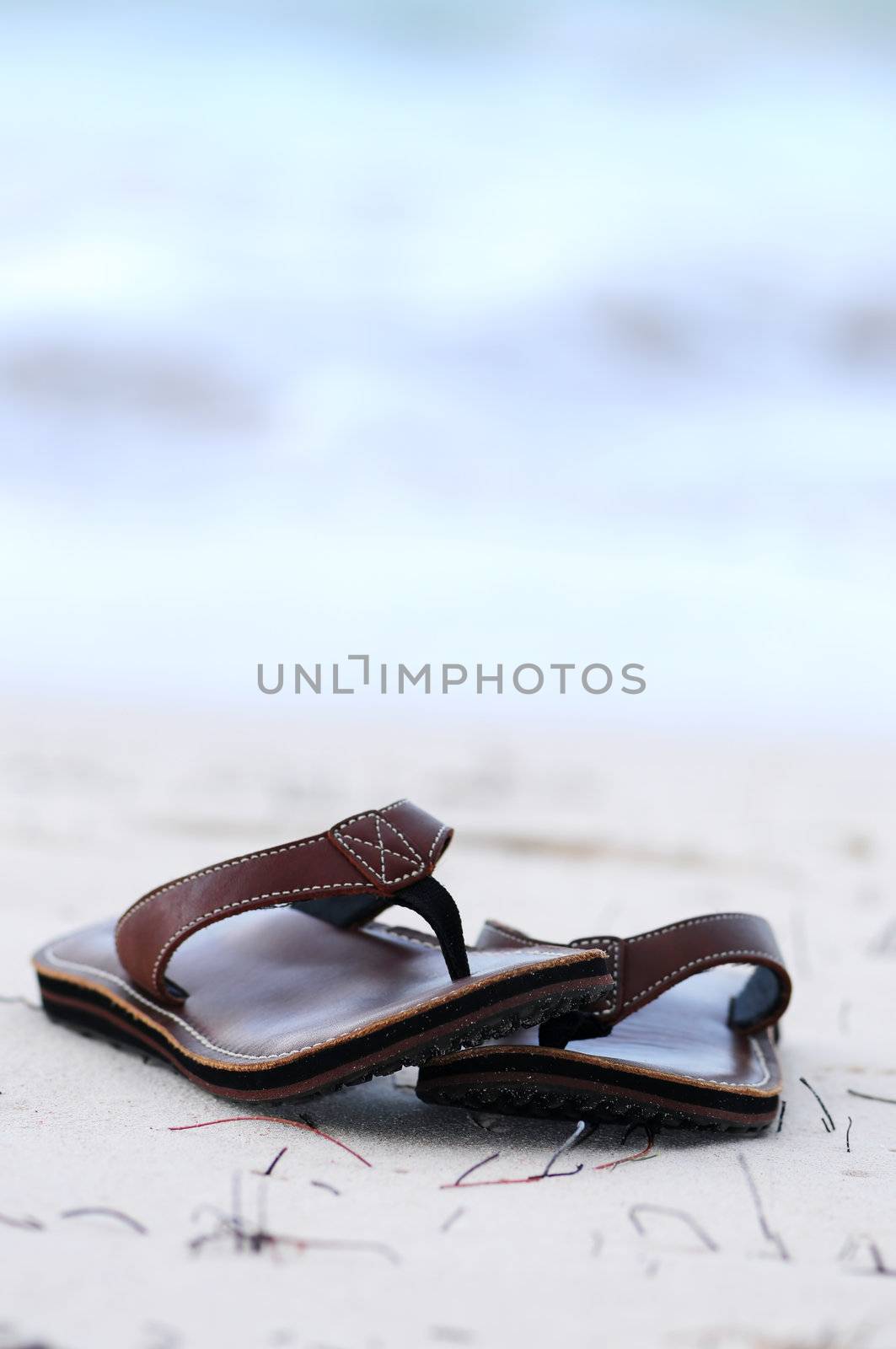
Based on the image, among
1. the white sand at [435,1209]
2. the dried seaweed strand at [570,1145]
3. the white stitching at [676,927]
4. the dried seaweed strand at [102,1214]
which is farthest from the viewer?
the white stitching at [676,927]

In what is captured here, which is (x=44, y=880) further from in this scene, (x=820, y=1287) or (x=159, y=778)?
(x=820, y=1287)

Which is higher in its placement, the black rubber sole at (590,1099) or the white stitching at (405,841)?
the white stitching at (405,841)

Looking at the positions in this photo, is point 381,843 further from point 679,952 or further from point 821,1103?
point 821,1103

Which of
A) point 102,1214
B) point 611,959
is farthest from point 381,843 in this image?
point 102,1214

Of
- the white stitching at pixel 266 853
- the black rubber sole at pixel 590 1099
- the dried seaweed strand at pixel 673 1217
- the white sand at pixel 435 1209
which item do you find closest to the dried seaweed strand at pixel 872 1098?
the white sand at pixel 435 1209

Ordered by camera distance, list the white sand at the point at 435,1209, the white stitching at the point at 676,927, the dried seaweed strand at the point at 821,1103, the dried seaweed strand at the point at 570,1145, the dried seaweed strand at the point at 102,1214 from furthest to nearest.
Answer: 1. the white stitching at the point at 676,927
2. the dried seaweed strand at the point at 821,1103
3. the dried seaweed strand at the point at 570,1145
4. the dried seaweed strand at the point at 102,1214
5. the white sand at the point at 435,1209

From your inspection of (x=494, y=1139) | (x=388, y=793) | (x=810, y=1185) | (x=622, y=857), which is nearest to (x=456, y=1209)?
(x=494, y=1139)

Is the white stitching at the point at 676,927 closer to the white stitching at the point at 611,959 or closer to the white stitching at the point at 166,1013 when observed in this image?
the white stitching at the point at 611,959

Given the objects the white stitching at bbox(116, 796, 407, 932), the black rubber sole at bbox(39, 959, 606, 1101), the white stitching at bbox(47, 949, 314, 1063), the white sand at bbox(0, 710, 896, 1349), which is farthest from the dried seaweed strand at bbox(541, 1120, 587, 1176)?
the white stitching at bbox(116, 796, 407, 932)
